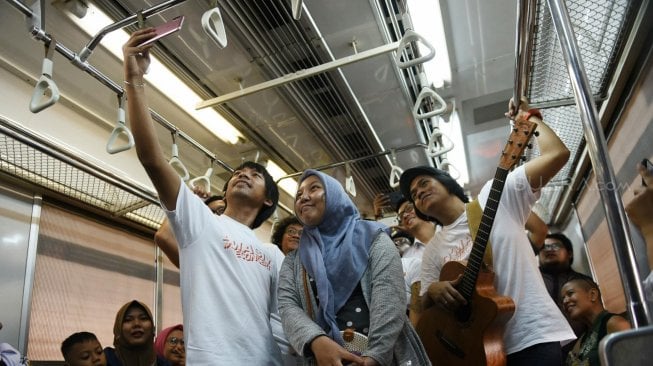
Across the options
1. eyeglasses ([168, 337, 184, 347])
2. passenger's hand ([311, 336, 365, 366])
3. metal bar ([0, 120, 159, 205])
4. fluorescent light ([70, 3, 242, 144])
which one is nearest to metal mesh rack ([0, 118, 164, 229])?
metal bar ([0, 120, 159, 205])

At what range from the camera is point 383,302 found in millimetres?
1457

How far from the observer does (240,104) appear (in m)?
3.65

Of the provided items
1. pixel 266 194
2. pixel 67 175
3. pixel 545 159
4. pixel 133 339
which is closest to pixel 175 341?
pixel 133 339

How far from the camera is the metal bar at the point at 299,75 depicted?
291 centimetres

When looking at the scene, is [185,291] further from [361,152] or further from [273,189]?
[361,152]

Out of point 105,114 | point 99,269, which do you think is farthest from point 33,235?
point 105,114

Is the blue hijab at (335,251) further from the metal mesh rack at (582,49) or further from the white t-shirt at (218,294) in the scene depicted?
the metal mesh rack at (582,49)

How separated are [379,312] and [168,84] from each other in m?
2.59

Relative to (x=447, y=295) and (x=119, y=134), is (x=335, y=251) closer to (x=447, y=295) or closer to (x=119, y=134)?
(x=447, y=295)

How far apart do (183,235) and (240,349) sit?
1.50 ft

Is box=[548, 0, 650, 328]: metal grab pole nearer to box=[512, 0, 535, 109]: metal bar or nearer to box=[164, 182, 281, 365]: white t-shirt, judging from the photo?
box=[512, 0, 535, 109]: metal bar

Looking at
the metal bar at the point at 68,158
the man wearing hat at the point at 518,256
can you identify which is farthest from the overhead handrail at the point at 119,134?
the man wearing hat at the point at 518,256

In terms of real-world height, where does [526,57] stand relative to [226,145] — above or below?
below

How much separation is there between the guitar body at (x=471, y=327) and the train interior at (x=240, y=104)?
0.56 m
